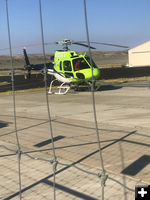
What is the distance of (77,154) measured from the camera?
20.3 feet

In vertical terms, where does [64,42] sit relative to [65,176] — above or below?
above

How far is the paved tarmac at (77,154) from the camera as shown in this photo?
4484 millimetres

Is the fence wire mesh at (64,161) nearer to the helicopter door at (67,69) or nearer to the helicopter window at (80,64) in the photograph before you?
the helicopter window at (80,64)

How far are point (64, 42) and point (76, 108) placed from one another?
5720mm

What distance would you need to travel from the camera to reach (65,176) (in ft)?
16.4

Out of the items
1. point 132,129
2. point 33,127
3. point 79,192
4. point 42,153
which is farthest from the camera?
point 33,127

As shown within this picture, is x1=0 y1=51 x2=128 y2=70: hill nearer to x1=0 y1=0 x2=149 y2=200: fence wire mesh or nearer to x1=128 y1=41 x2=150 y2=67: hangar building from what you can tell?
x1=128 y1=41 x2=150 y2=67: hangar building

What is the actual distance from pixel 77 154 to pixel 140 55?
5027 centimetres

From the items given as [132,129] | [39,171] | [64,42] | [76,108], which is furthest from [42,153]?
[64,42]

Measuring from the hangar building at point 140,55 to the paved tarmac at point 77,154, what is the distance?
138 feet

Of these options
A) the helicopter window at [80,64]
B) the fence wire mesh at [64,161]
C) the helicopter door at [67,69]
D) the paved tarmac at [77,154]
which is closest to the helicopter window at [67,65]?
the helicopter door at [67,69]

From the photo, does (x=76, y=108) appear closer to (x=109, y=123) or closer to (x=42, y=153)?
(x=109, y=123)

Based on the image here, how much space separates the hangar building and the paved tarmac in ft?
138

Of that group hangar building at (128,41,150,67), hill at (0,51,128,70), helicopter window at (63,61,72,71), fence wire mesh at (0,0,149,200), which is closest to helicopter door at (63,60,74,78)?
helicopter window at (63,61,72,71)
